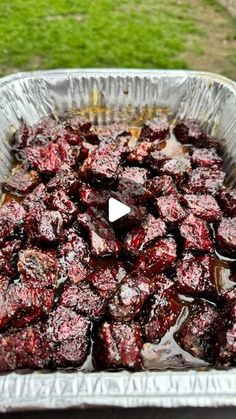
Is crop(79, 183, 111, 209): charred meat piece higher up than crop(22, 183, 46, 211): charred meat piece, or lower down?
higher up

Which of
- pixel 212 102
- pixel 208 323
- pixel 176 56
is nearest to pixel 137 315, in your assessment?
pixel 208 323

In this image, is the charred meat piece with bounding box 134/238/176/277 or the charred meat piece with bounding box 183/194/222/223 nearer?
the charred meat piece with bounding box 134/238/176/277

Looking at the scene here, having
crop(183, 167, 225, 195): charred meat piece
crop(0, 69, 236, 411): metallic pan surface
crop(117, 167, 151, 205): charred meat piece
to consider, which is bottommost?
crop(183, 167, 225, 195): charred meat piece

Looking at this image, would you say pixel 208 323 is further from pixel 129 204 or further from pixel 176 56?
pixel 176 56

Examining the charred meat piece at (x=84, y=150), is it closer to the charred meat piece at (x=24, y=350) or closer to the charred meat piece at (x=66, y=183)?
the charred meat piece at (x=66, y=183)

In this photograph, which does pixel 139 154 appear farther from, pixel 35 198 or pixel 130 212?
pixel 35 198

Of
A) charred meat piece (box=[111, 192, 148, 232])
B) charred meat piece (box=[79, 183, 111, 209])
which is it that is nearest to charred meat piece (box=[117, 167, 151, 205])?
charred meat piece (box=[111, 192, 148, 232])

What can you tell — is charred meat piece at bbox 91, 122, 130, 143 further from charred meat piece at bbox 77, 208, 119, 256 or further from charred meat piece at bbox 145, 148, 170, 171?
charred meat piece at bbox 77, 208, 119, 256

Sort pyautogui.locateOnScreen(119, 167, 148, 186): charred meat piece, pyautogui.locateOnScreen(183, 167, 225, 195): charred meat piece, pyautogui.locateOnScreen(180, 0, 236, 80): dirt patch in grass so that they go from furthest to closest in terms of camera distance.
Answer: pyautogui.locateOnScreen(180, 0, 236, 80): dirt patch in grass < pyautogui.locateOnScreen(183, 167, 225, 195): charred meat piece < pyautogui.locateOnScreen(119, 167, 148, 186): charred meat piece
